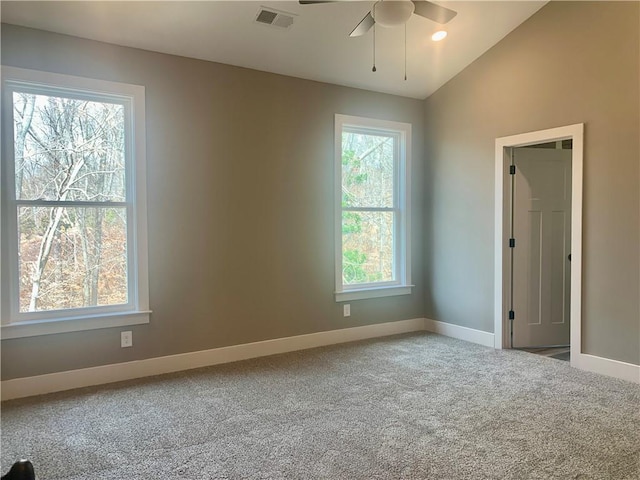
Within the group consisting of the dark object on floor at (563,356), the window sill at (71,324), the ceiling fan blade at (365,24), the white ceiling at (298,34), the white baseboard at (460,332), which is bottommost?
the dark object on floor at (563,356)

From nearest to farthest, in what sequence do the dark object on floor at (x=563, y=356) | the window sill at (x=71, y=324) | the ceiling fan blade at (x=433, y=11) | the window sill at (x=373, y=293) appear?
the ceiling fan blade at (x=433, y=11), the window sill at (x=71, y=324), the dark object on floor at (x=563, y=356), the window sill at (x=373, y=293)

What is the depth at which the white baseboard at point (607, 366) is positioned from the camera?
3.37 metres

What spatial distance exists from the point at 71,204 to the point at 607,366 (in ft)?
14.4

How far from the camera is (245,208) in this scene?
4.04 meters

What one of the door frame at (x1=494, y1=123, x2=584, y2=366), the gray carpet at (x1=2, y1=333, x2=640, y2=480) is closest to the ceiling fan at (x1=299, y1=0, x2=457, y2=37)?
the door frame at (x1=494, y1=123, x2=584, y2=366)

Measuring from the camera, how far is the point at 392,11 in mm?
2578

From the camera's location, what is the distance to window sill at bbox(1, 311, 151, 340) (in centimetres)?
312

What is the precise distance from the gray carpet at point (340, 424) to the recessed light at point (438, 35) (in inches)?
115

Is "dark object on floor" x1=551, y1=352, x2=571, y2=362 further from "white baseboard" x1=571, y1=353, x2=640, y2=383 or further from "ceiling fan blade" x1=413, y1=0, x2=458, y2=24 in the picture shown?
"ceiling fan blade" x1=413, y1=0, x2=458, y2=24

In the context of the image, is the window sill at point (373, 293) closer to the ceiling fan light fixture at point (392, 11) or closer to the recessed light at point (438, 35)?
the recessed light at point (438, 35)

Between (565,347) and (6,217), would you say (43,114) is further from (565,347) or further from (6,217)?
(565,347)

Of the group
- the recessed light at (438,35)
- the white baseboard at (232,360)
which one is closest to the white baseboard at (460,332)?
the white baseboard at (232,360)

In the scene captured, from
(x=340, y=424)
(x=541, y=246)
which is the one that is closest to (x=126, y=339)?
(x=340, y=424)

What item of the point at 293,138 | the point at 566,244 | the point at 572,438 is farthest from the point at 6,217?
the point at 566,244
